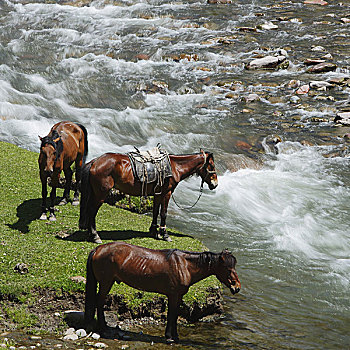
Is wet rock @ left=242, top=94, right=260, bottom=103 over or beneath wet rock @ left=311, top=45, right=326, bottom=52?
beneath

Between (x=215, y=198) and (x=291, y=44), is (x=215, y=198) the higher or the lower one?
the lower one

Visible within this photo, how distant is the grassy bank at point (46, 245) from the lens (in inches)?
332

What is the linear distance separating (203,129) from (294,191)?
7205 mm

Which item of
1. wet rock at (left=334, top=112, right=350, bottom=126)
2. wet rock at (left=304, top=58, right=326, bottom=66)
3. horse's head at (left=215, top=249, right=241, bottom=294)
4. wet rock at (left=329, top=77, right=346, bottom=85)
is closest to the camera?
horse's head at (left=215, top=249, right=241, bottom=294)

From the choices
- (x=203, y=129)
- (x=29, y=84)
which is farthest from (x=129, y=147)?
(x=29, y=84)

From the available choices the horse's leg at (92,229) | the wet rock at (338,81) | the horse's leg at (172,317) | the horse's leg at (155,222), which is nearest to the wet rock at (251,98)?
the wet rock at (338,81)

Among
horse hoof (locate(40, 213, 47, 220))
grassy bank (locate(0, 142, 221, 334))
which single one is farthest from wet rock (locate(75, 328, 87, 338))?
horse hoof (locate(40, 213, 47, 220))

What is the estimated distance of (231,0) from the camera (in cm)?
4581

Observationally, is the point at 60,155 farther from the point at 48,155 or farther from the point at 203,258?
the point at 203,258

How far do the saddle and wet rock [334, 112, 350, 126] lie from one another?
640 inches

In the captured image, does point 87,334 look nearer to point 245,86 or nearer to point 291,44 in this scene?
point 245,86

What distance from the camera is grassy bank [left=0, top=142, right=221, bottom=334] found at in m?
8.43

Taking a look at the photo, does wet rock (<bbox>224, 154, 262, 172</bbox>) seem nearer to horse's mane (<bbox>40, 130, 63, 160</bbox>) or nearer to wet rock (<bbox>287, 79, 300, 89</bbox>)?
horse's mane (<bbox>40, 130, 63, 160</bbox>)

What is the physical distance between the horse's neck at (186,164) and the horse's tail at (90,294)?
13.9 feet
